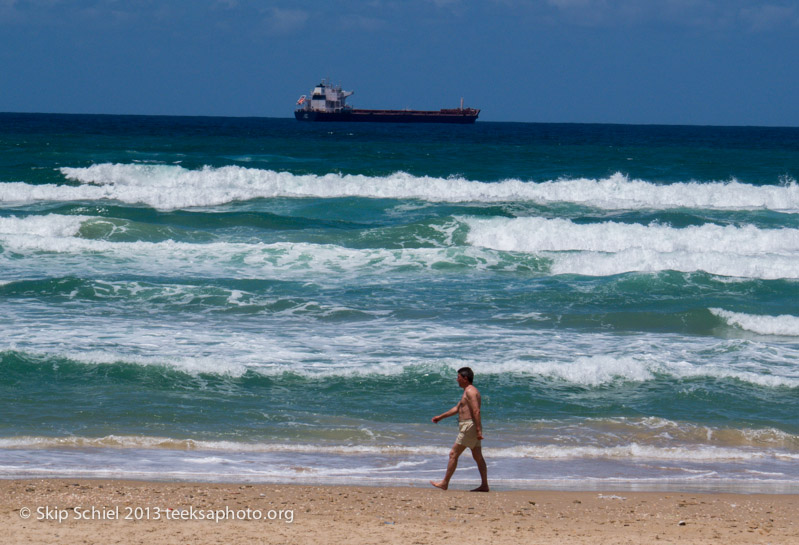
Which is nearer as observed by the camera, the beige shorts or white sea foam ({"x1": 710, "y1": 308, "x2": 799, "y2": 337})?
the beige shorts

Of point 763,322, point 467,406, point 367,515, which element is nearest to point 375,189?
point 763,322

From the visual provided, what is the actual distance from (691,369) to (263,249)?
33.4ft

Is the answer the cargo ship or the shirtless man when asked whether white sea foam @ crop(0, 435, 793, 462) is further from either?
the cargo ship

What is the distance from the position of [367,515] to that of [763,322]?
9.00 m

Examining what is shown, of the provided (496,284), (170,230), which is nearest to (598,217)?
(496,284)

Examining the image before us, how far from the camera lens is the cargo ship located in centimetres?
10281

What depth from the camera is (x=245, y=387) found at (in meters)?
10.1

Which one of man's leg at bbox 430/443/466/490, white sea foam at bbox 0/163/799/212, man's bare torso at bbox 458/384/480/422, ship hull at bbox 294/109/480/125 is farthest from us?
ship hull at bbox 294/109/480/125

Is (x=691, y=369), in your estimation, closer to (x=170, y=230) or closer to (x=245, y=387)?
(x=245, y=387)

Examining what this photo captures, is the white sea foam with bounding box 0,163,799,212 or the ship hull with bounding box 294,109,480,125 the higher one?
the ship hull with bounding box 294,109,480,125

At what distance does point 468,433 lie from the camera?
23.8 feet

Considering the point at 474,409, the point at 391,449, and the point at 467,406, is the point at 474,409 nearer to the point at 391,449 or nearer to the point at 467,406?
the point at 467,406

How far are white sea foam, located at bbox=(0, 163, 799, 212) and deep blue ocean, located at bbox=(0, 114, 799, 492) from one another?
2.42 metres

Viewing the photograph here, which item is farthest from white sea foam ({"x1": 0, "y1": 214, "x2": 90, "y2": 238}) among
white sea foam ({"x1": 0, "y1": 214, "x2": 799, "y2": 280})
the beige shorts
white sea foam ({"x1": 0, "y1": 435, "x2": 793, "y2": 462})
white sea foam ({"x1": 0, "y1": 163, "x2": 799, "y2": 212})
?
the beige shorts
